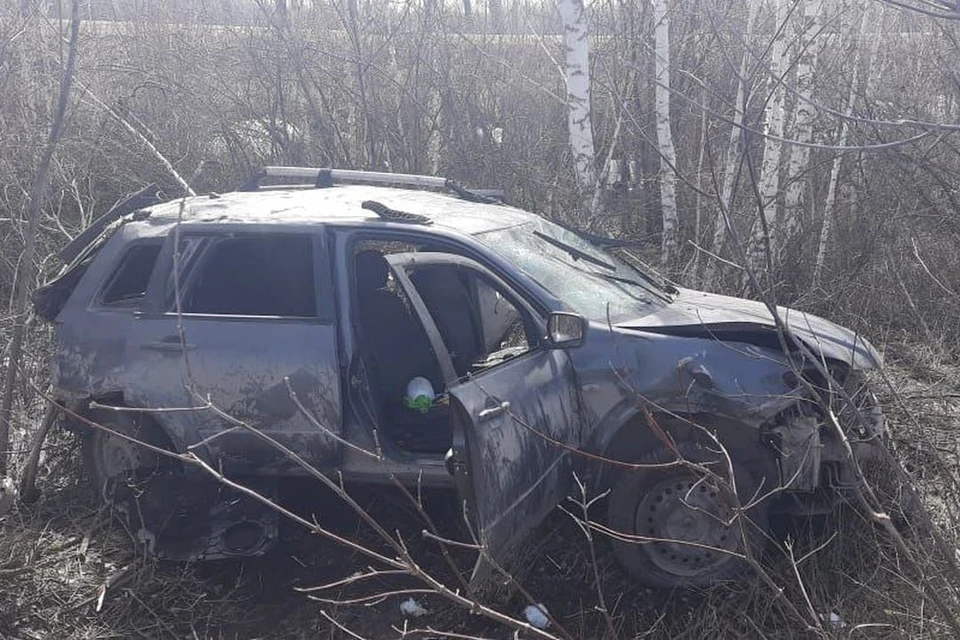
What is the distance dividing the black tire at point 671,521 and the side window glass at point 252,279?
1829 mm

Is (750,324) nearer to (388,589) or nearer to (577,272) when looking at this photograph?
(577,272)

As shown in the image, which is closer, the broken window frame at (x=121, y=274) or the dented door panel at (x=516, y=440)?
the dented door panel at (x=516, y=440)

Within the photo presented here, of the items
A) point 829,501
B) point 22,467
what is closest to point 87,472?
point 22,467

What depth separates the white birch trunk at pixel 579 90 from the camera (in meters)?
8.36

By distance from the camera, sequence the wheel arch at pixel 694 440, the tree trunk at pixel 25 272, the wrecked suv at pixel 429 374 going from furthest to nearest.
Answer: the tree trunk at pixel 25 272 < the wheel arch at pixel 694 440 < the wrecked suv at pixel 429 374

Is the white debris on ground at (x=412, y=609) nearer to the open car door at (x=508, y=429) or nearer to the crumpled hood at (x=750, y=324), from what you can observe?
the open car door at (x=508, y=429)

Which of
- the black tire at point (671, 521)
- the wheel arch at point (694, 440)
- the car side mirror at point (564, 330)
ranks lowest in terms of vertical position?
the black tire at point (671, 521)

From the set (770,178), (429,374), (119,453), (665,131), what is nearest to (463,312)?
(429,374)

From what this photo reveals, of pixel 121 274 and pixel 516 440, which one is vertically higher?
pixel 121 274

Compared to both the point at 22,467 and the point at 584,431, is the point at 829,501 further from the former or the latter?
the point at 22,467

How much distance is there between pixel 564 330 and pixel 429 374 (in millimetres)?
1173

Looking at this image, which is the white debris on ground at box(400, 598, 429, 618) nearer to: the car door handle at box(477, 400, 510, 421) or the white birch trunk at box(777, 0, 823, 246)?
the car door handle at box(477, 400, 510, 421)

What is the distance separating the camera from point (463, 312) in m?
5.14

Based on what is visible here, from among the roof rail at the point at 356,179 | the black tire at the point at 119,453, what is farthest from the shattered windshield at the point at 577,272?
the black tire at the point at 119,453
